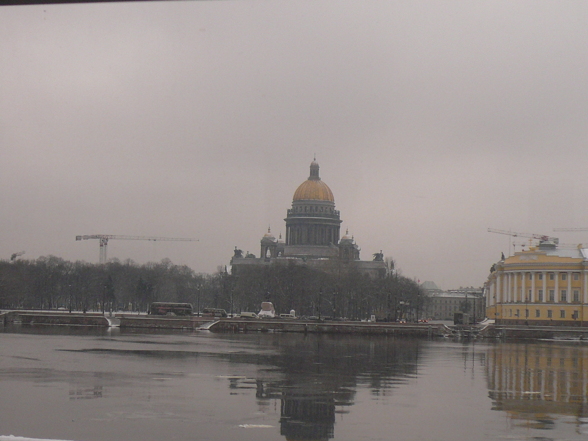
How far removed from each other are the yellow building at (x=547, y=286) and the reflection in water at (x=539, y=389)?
50695mm

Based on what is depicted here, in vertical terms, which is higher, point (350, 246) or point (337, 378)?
point (350, 246)

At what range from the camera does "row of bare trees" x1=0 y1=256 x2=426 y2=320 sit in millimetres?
106000

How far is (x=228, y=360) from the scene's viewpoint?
33.1 meters

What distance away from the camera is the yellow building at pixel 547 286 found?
290 feet

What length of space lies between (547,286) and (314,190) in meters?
86.1

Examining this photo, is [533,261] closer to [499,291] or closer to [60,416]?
[499,291]

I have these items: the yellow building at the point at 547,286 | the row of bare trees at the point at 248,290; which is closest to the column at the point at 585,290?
the yellow building at the point at 547,286

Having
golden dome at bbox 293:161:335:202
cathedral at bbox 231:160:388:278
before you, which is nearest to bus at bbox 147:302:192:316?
cathedral at bbox 231:160:388:278

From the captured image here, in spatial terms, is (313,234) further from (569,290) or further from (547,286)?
(569,290)

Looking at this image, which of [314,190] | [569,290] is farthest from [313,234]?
[569,290]

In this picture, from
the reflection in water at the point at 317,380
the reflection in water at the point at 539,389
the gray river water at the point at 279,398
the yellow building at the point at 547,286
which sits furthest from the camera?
the yellow building at the point at 547,286

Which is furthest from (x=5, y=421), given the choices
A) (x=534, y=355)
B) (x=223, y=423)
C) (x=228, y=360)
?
(x=534, y=355)

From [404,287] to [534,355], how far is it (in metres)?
72.5

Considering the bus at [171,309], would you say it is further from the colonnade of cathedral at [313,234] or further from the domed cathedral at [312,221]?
the colonnade of cathedral at [313,234]
